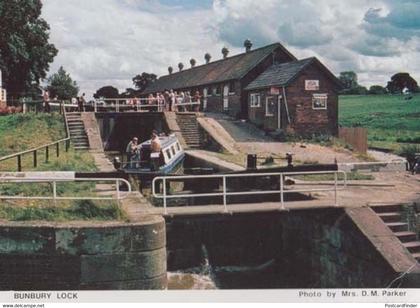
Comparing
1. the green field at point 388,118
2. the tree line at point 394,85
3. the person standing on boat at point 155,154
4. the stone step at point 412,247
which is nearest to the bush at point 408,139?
the green field at point 388,118

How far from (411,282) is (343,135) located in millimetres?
5245

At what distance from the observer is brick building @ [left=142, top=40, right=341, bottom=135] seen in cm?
1249

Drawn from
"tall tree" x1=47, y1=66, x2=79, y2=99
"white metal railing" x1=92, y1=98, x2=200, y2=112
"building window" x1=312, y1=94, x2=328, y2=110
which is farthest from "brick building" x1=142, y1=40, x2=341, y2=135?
"tall tree" x1=47, y1=66, x2=79, y2=99

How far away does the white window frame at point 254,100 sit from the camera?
14328 mm

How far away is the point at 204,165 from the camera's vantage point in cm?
1001

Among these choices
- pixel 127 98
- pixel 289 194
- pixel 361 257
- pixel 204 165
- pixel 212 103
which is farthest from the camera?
pixel 212 103

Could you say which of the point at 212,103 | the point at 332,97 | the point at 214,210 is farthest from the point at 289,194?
the point at 212,103

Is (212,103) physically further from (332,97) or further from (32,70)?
(32,70)

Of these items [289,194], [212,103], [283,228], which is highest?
[212,103]

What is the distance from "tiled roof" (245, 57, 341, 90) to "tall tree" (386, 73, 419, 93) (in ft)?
20.3

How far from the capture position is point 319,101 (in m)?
12.6

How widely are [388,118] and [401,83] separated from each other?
1047mm

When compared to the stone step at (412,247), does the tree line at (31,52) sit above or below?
above

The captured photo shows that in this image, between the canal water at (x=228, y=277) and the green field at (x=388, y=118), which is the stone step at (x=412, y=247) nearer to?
the green field at (x=388, y=118)
